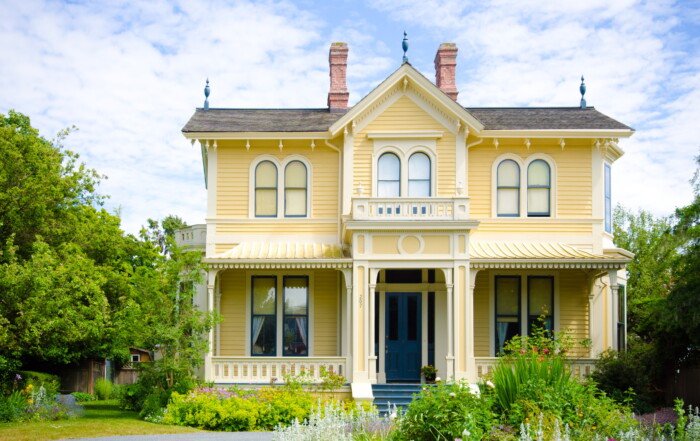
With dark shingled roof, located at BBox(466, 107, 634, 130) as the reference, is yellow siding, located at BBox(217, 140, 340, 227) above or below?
below

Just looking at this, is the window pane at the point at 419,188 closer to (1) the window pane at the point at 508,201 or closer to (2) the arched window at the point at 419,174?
(2) the arched window at the point at 419,174

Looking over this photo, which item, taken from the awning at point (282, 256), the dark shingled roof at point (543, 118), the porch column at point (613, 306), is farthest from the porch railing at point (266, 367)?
the dark shingled roof at point (543, 118)

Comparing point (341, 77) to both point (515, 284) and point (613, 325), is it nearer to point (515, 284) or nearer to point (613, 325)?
point (515, 284)

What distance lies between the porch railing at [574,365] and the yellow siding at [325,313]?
14.3 ft

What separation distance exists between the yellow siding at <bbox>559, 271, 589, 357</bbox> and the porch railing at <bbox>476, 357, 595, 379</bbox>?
1.95 meters

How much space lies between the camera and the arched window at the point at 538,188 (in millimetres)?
25000

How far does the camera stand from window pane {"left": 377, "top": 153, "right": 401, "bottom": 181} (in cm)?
2466

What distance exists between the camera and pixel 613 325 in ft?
79.5

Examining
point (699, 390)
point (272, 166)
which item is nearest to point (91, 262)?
point (272, 166)

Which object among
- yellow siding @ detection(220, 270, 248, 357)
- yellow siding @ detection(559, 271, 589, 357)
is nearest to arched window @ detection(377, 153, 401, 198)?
yellow siding @ detection(220, 270, 248, 357)

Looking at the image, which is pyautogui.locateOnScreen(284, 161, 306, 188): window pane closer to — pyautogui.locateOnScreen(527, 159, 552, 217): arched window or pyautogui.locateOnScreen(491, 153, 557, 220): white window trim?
pyautogui.locateOnScreen(491, 153, 557, 220): white window trim

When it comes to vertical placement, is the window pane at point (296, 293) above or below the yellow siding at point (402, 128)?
below

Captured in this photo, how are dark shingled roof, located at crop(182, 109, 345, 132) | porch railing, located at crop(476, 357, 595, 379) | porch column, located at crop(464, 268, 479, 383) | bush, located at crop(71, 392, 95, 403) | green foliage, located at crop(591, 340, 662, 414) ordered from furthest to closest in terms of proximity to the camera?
bush, located at crop(71, 392, 95, 403)
dark shingled roof, located at crop(182, 109, 345, 132)
porch railing, located at crop(476, 357, 595, 379)
porch column, located at crop(464, 268, 479, 383)
green foliage, located at crop(591, 340, 662, 414)

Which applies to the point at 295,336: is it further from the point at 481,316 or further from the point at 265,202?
the point at 481,316
